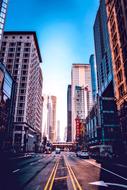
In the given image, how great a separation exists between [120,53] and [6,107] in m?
38.5

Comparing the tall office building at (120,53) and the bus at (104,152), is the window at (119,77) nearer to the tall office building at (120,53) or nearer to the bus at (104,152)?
the tall office building at (120,53)

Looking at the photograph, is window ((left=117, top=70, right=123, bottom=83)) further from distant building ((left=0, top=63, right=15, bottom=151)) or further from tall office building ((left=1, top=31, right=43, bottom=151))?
tall office building ((left=1, top=31, right=43, bottom=151))

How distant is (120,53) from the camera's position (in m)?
53.5

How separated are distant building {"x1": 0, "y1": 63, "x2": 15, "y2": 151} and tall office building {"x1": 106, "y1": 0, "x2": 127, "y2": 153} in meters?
34.4

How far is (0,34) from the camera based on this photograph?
196 feet

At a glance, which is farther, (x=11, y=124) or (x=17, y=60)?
(x=17, y=60)

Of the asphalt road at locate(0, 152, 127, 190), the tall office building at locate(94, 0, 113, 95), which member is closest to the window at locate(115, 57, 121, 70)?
the tall office building at locate(94, 0, 113, 95)

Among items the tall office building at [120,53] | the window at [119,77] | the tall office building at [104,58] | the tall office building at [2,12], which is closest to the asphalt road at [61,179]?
the tall office building at [120,53]

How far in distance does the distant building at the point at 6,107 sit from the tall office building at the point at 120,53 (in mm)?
34367

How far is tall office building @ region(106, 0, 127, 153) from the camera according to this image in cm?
4934

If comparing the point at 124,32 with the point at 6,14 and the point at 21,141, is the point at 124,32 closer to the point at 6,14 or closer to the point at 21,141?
the point at 6,14

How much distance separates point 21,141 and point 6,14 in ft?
162

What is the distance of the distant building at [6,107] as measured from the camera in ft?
172

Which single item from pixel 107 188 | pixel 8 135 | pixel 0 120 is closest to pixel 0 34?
pixel 0 120
